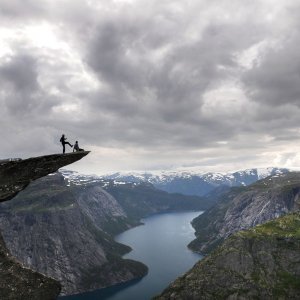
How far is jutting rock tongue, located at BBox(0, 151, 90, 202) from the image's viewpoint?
3816 cm

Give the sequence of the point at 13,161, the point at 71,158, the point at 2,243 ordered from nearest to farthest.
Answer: the point at 2,243 → the point at 13,161 → the point at 71,158

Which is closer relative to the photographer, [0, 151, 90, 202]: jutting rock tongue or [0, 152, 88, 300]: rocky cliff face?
[0, 152, 88, 300]: rocky cliff face

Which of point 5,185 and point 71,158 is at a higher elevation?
point 71,158

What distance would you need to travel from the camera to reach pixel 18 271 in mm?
34531

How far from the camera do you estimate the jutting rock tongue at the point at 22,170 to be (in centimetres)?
3816

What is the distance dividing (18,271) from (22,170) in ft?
32.1

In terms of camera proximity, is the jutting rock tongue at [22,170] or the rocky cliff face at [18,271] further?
the jutting rock tongue at [22,170]

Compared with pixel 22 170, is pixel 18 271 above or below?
below

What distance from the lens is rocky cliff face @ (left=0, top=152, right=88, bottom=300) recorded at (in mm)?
33625

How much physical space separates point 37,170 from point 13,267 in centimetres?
1004

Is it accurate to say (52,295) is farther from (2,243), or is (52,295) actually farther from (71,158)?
(71,158)

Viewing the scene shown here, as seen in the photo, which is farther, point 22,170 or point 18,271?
point 22,170

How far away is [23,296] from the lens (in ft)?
110

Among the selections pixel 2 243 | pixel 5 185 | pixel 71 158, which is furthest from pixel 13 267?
pixel 71 158
